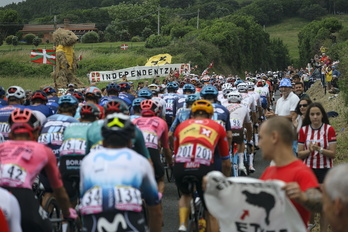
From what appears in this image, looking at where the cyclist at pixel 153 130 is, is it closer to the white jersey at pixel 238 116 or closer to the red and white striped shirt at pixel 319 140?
the red and white striped shirt at pixel 319 140

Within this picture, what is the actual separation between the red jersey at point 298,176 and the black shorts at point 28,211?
2193mm

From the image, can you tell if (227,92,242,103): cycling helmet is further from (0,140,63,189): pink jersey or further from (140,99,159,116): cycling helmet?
(0,140,63,189): pink jersey

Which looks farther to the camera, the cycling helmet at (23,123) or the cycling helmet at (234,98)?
the cycling helmet at (234,98)

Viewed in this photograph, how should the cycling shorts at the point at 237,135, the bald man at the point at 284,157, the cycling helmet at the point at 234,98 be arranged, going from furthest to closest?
1. the cycling helmet at the point at 234,98
2. the cycling shorts at the point at 237,135
3. the bald man at the point at 284,157

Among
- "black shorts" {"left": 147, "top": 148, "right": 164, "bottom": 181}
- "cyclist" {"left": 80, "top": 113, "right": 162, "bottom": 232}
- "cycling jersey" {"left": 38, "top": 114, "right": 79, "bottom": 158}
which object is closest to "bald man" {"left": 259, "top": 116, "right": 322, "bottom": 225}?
"cyclist" {"left": 80, "top": 113, "right": 162, "bottom": 232}

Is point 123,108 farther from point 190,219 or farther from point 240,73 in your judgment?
point 240,73

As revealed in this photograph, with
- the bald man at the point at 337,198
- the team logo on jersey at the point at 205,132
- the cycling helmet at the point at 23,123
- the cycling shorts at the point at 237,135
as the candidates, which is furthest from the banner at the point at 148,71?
the bald man at the point at 337,198

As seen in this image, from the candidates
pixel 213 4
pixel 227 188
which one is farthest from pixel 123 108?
pixel 213 4

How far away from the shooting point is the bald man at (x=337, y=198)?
135 inches

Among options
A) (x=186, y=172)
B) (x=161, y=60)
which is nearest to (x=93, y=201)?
(x=186, y=172)

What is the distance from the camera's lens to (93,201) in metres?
5.19

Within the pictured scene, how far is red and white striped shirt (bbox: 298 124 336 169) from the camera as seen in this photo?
903 cm

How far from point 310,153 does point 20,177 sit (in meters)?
4.63

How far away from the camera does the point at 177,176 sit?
8469mm
